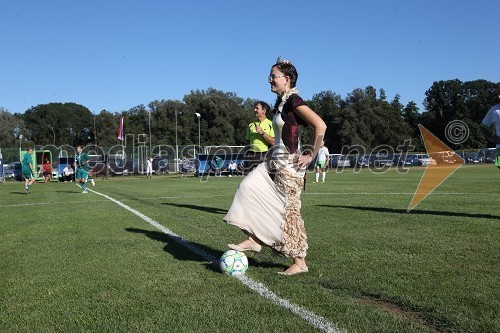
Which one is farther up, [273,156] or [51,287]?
[273,156]

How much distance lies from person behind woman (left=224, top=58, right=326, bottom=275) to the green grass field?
366mm

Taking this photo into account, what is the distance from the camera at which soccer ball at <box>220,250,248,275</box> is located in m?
4.87

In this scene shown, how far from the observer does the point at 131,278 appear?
4773 millimetres

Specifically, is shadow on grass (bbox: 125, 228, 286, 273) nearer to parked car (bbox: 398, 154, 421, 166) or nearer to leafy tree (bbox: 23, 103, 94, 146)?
parked car (bbox: 398, 154, 421, 166)

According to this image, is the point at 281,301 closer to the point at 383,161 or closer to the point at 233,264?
the point at 233,264

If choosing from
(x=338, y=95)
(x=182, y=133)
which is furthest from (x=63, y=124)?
(x=338, y=95)

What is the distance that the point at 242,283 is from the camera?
454 centimetres

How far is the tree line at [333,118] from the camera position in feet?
280

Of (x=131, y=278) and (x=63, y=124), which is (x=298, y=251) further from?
(x=63, y=124)

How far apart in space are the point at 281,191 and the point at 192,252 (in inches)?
66.7

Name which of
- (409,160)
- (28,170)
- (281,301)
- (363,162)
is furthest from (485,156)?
(281,301)

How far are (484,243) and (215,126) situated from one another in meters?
85.1

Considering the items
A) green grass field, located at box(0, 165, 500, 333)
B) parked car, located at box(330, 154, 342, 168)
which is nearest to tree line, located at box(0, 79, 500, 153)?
parked car, located at box(330, 154, 342, 168)

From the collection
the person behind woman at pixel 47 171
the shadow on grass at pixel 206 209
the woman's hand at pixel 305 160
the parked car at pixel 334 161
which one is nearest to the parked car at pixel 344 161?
the parked car at pixel 334 161
